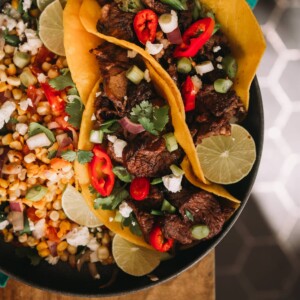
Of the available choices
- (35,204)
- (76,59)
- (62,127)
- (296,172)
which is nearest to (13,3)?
(76,59)

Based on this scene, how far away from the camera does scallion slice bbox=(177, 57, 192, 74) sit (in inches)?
108

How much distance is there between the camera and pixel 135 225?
9.79 ft

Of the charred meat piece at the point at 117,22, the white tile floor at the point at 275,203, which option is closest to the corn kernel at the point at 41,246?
the charred meat piece at the point at 117,22

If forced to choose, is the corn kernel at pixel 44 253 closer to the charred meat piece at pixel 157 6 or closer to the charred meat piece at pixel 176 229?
the charred meat piece at pixel 176 229

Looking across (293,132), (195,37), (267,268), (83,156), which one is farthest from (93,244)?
(293,132)

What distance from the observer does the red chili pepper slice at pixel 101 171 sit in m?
2.90

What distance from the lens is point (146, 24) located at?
9.05 feet

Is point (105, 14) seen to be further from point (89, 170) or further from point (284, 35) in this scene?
point (284, 35)

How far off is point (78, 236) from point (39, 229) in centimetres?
27

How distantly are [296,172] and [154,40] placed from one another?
2230mm

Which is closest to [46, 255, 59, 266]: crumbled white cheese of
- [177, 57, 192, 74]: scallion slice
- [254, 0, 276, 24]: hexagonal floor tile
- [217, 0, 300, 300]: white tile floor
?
[177, 57, 192, 74]: scallion slice

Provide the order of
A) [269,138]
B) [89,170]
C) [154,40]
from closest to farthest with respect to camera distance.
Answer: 1. [154,40]
2. [89,170]
3. [269,138]

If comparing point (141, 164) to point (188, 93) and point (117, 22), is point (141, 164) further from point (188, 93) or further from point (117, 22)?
point (117, 22)

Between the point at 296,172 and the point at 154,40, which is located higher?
the point at 154,40
